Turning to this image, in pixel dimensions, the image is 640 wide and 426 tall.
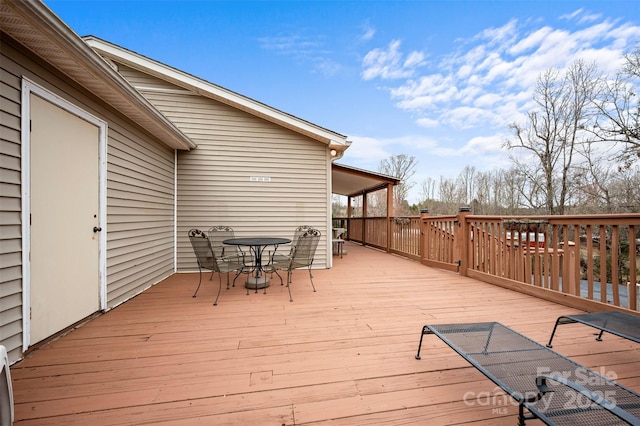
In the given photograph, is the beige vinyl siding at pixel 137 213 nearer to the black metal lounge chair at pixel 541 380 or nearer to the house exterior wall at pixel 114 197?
the house exterior wall at pixel 114 197

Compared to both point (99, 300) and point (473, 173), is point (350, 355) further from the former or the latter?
point (473, 173)

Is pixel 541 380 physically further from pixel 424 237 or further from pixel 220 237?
pixel 424 237

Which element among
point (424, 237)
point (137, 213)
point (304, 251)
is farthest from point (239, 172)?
point (424, 237)

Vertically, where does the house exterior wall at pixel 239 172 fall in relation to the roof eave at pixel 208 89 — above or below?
below

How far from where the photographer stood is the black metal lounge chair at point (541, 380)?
1.08 m

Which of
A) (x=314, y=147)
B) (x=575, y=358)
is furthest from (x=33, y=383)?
(x=314, y=147)

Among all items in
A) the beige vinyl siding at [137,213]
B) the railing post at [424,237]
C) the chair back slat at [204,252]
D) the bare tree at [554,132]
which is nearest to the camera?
the beige vinyl siding at [137,213]

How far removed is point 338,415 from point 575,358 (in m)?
1.94

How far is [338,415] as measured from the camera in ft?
4.77

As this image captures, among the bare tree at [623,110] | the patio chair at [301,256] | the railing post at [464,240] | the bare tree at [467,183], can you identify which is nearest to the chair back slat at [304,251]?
the patio chair at [301,256]

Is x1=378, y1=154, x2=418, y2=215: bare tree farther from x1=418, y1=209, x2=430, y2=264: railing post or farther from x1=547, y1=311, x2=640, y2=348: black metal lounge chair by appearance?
x1=547, y1=311, x2=640, y2=348: black metal lounge chair

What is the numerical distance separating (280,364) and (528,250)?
12.0 ft

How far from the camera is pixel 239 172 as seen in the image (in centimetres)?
545

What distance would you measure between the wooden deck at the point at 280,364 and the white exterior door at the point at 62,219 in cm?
30
